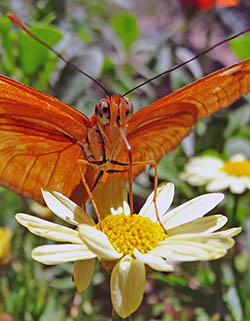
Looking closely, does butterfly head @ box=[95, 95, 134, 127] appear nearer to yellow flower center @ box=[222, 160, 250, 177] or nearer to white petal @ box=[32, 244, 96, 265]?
white petal @ box=[32, 244, 96, 265]

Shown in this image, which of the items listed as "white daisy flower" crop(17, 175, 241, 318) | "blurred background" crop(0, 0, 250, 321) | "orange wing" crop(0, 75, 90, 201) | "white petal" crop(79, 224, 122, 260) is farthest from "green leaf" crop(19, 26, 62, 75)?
"white petal" crop(79, 224, 122, 260)

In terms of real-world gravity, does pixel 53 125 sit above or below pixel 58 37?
below

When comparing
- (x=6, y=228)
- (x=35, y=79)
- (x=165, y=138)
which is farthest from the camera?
(x=6, y=228)

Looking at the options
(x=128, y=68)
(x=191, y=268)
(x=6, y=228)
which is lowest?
(x=191, y=268)

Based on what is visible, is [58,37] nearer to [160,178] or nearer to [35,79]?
[35,79]

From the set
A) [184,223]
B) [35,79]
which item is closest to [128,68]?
[35,79]

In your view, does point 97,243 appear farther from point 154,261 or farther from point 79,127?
point 79,127

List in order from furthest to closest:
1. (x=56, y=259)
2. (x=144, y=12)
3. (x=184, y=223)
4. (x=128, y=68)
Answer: (x=144, y=12) < (x=128, y=68) < (x=184, y=223) < (x=56, y=259)
